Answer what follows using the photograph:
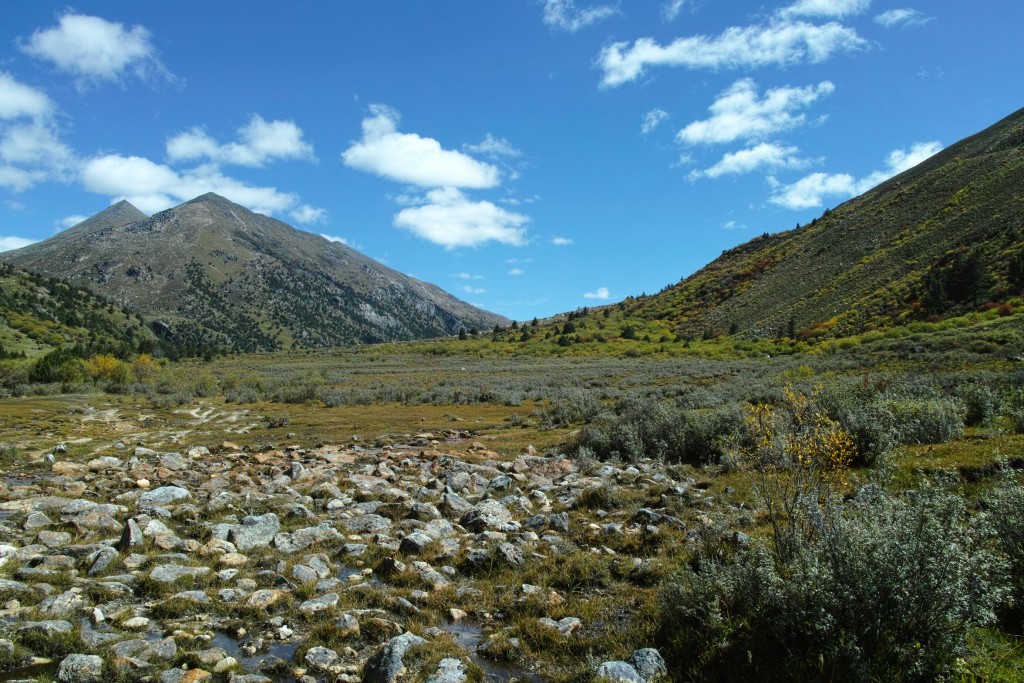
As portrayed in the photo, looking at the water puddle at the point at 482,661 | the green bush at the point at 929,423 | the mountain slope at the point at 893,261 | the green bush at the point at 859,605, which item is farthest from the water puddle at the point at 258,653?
the mountain slope at the point at 893,261

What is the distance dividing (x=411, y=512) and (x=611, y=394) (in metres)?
19.0

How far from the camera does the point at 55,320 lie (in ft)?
279

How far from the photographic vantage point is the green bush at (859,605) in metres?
3.71

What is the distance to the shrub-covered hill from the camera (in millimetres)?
64681

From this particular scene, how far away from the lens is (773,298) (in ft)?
237

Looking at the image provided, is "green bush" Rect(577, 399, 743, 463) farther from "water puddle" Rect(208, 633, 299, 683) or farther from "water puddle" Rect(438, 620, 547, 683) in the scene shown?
"water puddle" Rect(208, 633, 299, 683)

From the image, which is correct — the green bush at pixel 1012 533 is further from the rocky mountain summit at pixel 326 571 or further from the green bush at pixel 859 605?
the rocky mountain summit at pixel 326 571

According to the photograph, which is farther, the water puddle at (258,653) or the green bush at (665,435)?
the green bush at (665,435)

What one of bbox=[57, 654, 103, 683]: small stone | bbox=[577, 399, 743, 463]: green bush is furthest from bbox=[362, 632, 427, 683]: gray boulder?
bbox=[577, 399, 743, 463]: green bush

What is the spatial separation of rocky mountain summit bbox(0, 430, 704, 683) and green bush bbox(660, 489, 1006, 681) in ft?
2.45

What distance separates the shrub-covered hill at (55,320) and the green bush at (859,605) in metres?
63.3

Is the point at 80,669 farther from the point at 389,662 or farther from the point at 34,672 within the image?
the point at 389,662

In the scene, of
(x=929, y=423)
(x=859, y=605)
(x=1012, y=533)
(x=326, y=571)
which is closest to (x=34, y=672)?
(x=326, y=571)

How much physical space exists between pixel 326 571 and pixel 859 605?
604cm
